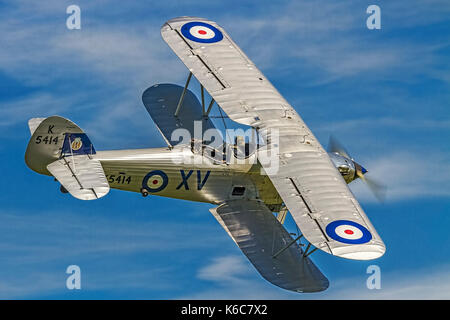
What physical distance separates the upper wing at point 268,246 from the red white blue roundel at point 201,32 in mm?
5595

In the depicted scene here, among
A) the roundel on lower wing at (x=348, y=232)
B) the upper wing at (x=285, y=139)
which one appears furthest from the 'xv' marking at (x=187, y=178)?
the roundel on lower wing at (x=348, y=232)

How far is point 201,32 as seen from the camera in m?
40.2

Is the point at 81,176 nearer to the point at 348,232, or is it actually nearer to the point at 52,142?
the point at 52,142

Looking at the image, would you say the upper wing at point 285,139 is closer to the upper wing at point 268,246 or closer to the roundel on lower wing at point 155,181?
the upper wing at point 268,246

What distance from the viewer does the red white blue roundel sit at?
131 feet

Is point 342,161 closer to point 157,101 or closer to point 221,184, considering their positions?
point 221,184

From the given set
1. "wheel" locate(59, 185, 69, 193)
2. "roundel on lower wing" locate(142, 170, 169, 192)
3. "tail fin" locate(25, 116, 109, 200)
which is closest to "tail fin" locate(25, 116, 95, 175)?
"tail fin" locate(25, 116, 109, 200)

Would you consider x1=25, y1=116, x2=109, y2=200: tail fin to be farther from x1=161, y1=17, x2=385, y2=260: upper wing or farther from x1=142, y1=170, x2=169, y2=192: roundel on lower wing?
x1=161, y1=17, x2=385, y2=260: upper wing

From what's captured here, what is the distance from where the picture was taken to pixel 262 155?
119 feet

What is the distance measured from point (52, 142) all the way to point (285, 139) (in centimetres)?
644

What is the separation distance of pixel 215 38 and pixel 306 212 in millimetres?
8414

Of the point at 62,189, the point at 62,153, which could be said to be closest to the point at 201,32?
the point at 62,153

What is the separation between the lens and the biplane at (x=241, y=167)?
34125 mm

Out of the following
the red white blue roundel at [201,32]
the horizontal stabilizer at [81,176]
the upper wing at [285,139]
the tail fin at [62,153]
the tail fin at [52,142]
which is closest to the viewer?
the upper wing at [285,139]
